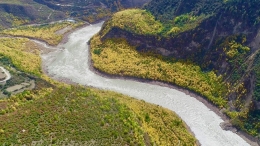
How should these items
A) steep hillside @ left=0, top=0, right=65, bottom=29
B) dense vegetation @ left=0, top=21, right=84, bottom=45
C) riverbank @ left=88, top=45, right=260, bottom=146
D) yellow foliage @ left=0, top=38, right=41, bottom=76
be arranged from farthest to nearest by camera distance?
steep hillside @ left=0, top=0, right=65, bottom=29 → dense vegetation @ left=0, top=21, right=84, bottom=45 → yellow foliage @ left=0, top=38, right=41, bottom=76 → riverbank @ left=88, top=45, right=260, bottom=146

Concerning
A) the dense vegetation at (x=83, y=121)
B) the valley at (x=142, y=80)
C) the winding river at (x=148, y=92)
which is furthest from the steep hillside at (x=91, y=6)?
the dense vegetation at (x=83, y=121)

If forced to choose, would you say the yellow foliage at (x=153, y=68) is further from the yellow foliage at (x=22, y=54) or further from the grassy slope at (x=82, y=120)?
the yellow foliage at (x=22, y=54)

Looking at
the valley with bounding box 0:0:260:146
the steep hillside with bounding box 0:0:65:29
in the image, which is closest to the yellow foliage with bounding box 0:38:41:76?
the valley with bounding box 0:0:260:146

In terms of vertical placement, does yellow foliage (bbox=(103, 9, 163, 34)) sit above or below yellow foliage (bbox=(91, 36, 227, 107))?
above

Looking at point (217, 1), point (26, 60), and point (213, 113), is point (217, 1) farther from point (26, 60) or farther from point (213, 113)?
point (26, 60)

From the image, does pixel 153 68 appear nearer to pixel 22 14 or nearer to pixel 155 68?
pixel 155 68

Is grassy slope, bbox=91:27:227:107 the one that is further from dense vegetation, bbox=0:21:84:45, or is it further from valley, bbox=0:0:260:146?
dense vegetation, bbox=0:21:84:45

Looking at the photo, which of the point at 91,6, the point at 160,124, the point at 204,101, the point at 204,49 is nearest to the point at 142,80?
the point at 204,101
